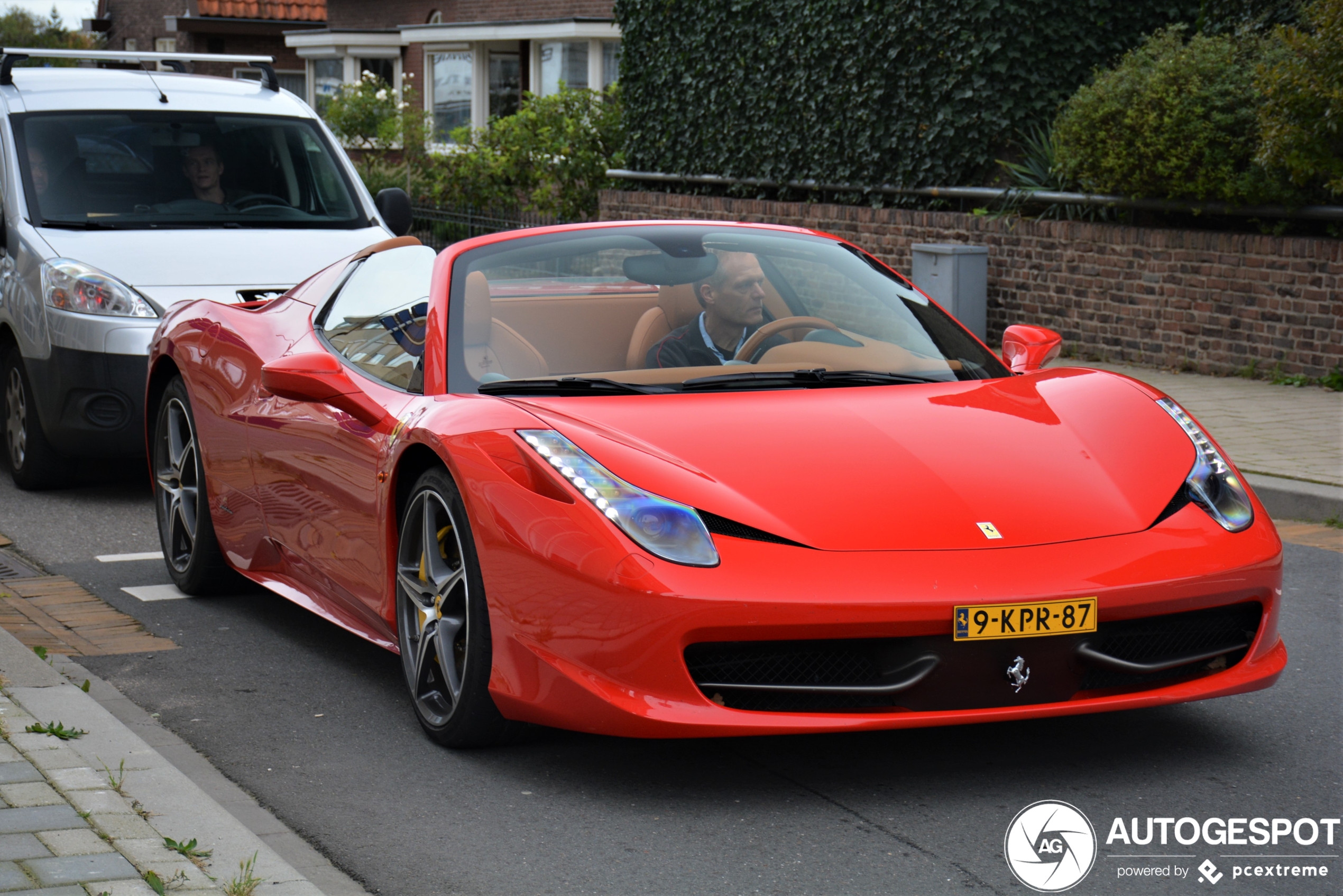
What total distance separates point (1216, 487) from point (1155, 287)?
9.28 meters

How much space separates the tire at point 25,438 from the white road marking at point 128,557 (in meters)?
1.63

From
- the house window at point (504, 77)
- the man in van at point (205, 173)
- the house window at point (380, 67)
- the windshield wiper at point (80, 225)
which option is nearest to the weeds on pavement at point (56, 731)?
the windshield wiper at point (80, 225)

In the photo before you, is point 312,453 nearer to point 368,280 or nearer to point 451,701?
point 368,280

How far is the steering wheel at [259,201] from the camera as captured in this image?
9797 mm

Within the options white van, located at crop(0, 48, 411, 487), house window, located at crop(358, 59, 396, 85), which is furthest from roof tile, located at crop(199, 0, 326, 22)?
white van, located at crop(0, 48, 411, 487)

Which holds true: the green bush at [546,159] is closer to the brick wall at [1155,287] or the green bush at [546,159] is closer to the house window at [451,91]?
the brick wall at [1155,287]

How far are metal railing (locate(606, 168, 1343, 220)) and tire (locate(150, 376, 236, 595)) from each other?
839cm

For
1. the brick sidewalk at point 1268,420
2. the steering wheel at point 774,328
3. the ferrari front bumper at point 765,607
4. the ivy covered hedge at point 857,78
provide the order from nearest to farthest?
the ferrari front bumper at point 765,607 → the steering wheel at point 774,328 → the brick sidewalk at point 1268,420 → the ivy covered hedge at point 857,78

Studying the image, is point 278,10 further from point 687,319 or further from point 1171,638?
point 1171,638

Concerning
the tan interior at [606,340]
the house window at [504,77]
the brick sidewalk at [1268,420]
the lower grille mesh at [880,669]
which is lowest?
the brick sidewalk at [1268,420]

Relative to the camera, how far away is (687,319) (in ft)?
16.9

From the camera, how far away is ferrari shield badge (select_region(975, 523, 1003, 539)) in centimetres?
402

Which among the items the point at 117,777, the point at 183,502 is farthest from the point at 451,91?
the point at 117,777

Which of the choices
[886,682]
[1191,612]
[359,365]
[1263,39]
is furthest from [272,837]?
[1263,39]
